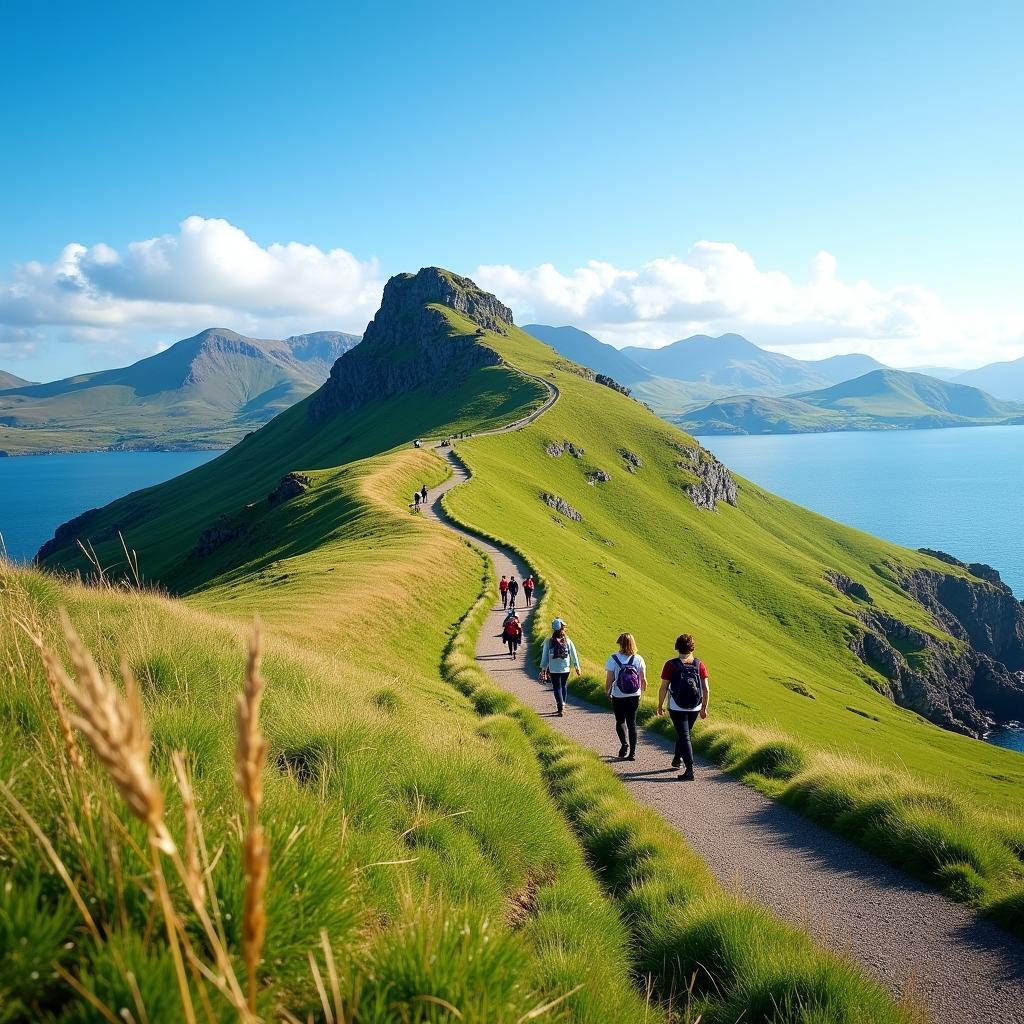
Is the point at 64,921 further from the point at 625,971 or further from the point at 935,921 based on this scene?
the point at 935,921

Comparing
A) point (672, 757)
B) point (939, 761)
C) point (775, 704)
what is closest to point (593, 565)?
point (775, 704)

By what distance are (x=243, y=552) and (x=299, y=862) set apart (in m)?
72.6

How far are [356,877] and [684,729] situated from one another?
993 cm

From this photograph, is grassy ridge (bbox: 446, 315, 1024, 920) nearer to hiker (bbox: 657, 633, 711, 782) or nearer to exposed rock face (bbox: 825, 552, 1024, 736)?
hiker (bbox: 657, 633, 711, 782)

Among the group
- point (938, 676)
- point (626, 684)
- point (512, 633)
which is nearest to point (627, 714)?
point (626, 684)

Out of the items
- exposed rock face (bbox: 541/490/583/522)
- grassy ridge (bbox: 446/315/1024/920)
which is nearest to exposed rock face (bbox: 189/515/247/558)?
grassy ridge (bbox: 446/315/1024/920)

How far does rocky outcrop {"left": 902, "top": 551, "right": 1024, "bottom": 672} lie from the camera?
14188cm

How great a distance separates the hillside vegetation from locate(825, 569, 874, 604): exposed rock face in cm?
12833

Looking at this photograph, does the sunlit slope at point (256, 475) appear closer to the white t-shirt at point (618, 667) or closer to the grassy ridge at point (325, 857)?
the white t-shirt at point (618, 667)

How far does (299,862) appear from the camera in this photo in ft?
11.7

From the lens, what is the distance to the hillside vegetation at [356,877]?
2.78 meters

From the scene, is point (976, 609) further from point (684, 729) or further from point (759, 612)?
point (684, 729)

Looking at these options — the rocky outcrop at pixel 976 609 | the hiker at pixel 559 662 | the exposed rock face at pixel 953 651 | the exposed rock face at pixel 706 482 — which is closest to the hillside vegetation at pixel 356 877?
the hiker at pixel 559 662

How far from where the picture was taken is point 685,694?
1290cm
